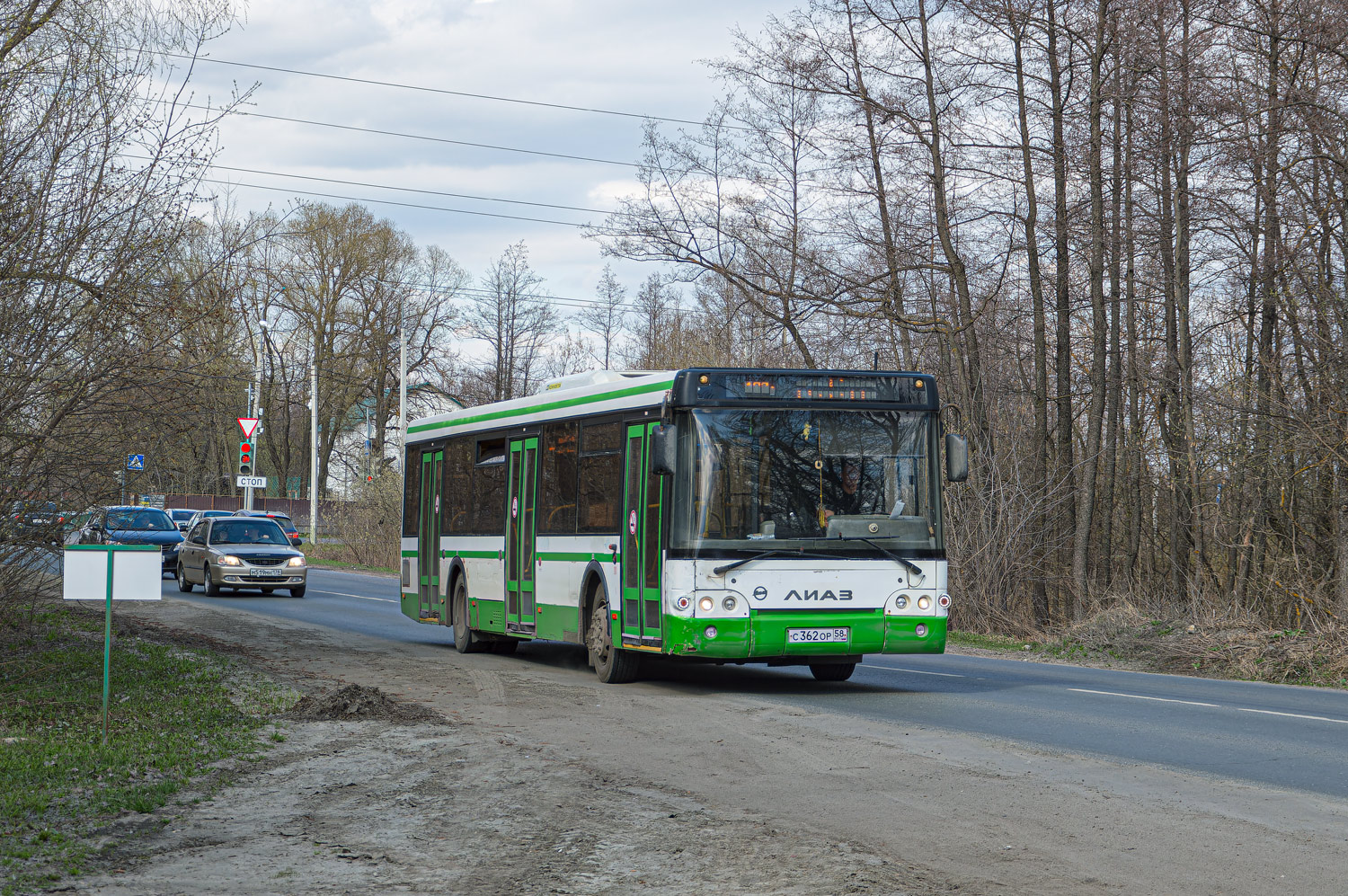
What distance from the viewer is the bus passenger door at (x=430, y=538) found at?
20031 millimetres

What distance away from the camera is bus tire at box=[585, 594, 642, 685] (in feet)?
49.1

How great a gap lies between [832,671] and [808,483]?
9.86 ft

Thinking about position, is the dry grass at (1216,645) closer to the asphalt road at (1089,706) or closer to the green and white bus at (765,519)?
the asphalt road at (1089,706)

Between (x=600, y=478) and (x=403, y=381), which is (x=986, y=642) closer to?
(x=600, y=478)

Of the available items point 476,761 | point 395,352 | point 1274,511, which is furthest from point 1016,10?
point 395,352

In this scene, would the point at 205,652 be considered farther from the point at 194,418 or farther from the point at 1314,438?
the point at 1314,438

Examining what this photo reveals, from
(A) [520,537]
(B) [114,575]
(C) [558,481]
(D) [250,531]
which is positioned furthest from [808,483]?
(D) [250,531]

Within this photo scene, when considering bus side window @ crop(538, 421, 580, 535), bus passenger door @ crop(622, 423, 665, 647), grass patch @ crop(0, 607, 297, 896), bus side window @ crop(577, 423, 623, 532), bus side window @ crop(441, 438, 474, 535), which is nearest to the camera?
grass patch @ crop(0, 607, 297, 896)

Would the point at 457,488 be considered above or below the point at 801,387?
below

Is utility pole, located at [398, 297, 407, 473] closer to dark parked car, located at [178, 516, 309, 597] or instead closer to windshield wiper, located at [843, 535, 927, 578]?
dark parked car, located at [178, 516, 309, 597]

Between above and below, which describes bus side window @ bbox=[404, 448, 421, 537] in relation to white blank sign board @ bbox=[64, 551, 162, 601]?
above

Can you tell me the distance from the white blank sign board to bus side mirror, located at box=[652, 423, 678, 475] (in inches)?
187

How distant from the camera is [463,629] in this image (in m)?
19.2

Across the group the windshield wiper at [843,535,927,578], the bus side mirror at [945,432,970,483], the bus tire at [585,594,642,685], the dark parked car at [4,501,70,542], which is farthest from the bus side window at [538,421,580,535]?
A: the dark parked car at [4,501,70,542]
